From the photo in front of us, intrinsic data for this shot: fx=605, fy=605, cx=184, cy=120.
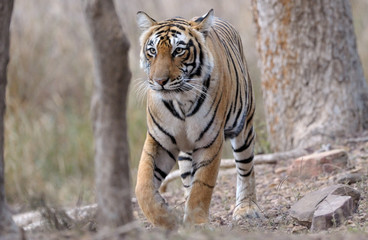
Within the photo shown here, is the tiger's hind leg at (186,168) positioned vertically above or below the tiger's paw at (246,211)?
above

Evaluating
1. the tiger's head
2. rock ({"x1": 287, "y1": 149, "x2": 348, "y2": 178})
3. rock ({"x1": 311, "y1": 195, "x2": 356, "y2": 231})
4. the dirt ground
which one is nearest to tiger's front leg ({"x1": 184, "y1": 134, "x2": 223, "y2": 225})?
the dirt ground

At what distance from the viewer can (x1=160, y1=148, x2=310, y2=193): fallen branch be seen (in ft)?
22.9

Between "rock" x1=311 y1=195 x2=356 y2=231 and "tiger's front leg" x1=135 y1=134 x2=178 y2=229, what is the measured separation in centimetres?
103

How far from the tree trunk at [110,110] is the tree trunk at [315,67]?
14.6 feet

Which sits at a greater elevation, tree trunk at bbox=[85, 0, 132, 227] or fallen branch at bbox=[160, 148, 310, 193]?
tree trunk at bbox=[85, 0, 132, 227]

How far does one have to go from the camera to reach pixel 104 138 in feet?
9.95

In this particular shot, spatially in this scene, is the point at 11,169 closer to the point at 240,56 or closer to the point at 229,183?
the point at 229,183

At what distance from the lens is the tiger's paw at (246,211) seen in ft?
17.0

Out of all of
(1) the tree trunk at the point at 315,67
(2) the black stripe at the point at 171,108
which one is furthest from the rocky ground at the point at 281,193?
(2) the black stripe at the point at 171,108

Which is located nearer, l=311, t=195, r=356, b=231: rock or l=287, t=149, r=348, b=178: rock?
l=311, t=195, r=356, b=231: rock

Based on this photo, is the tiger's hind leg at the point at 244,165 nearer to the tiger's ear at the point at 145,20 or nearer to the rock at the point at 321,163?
the rock at the point at 321,163

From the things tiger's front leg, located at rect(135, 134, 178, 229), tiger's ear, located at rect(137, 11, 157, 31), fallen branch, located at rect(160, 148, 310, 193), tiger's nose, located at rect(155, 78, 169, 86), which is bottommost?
fallen branch, located at rect(160, 148, 310, 193)

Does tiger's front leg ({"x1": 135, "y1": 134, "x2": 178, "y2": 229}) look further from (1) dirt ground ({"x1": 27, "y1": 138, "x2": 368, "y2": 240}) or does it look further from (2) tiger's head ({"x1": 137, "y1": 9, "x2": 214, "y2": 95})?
(2) tiger's head ({"x1": 137, "y1": 9, "x2": 214, "y2": 95})

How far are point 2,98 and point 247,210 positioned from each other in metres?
2.53
